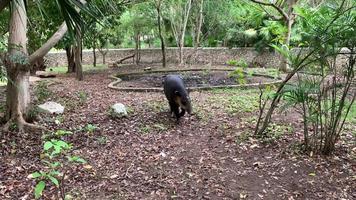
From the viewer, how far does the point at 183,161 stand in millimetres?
4293

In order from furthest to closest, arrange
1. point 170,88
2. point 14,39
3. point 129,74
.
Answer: point 129,74 < point 170,88 < point 14,39

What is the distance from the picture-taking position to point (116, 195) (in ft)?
11.5

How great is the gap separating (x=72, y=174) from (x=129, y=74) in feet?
32.3

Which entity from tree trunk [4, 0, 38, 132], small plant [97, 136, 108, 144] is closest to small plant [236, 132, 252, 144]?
small plant [97, 136, 108, 144]

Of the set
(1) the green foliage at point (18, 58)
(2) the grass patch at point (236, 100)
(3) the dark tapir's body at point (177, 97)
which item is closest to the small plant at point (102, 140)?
(3) the dark tapir's body at point (177, 97)

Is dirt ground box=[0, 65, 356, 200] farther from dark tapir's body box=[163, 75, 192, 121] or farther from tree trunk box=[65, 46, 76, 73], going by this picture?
tree trunk box=[65, 46, 76, 73]

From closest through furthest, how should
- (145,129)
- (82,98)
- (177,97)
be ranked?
(145,129) → (177,97) → (82,98)

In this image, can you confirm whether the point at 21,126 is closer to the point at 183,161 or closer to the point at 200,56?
the point at 183,161

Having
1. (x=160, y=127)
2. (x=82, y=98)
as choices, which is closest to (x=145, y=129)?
(x=160, y=127)

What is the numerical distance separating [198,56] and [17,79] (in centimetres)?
1470

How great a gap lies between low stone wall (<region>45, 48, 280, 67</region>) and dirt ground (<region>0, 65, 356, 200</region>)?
11.9 m

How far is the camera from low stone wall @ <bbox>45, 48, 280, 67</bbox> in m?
17.8

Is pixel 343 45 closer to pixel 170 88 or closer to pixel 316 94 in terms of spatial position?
pixel 316 94

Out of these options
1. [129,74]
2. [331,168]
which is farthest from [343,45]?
[129,74]
